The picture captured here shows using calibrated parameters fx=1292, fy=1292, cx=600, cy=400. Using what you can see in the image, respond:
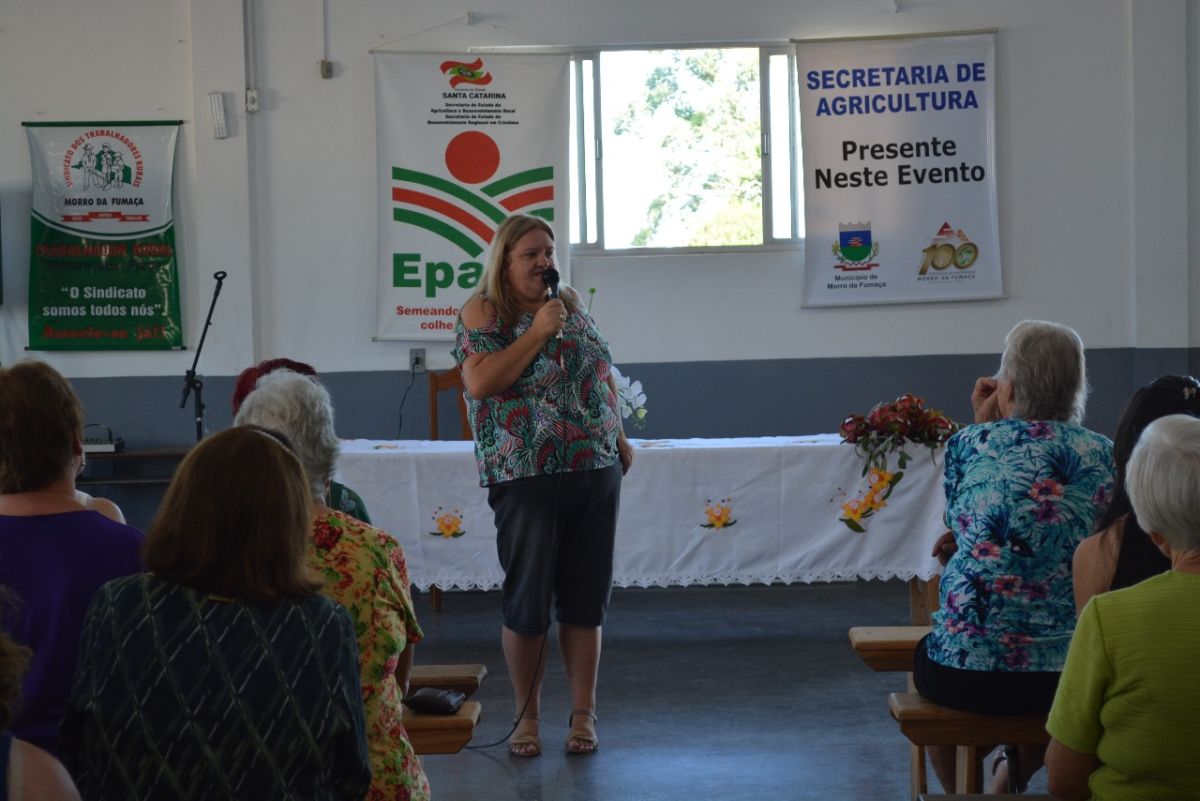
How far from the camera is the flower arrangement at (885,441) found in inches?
190

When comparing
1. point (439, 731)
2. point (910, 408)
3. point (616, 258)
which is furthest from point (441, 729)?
point (616, 258)

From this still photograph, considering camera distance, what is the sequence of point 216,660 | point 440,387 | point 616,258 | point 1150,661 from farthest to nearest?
1. point 616,258
2. point 440,387
3. point 1150,661
4. point 216,660

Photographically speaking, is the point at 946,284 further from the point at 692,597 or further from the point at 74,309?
the point at 74,309

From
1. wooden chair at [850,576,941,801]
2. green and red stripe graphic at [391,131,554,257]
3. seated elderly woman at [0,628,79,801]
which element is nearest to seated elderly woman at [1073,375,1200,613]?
wooden chair at [850,576,941,801]

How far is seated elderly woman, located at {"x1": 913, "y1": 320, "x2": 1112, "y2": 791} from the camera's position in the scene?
2.57 metres

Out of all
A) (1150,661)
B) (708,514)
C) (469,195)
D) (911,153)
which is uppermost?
(911,153)

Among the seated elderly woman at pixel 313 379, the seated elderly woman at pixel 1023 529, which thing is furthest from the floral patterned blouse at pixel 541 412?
the seated elderly woman at pixel 1023 529

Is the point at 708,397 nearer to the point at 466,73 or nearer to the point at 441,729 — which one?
the point at 466,73

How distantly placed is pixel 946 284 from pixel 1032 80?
3.76 feet

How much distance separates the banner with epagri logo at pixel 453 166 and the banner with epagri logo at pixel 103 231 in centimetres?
114

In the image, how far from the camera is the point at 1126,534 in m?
2.20

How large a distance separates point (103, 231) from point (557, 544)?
421 centimetres

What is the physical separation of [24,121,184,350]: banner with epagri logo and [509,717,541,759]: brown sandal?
12.5ft

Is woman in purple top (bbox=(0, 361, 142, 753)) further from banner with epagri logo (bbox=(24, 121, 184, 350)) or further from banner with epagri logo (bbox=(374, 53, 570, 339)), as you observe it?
banner with epagri logo (bbox=(24, 121, 184, 350))
